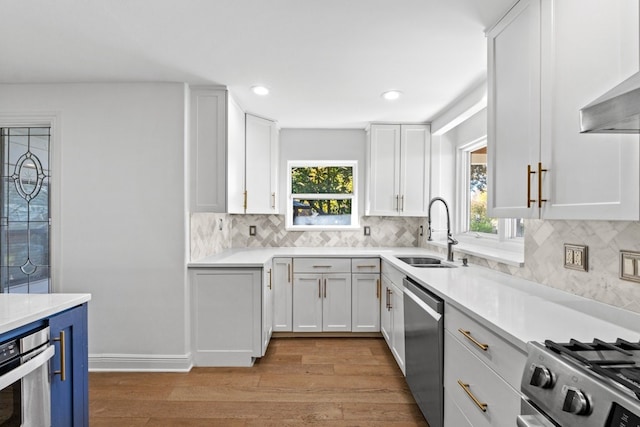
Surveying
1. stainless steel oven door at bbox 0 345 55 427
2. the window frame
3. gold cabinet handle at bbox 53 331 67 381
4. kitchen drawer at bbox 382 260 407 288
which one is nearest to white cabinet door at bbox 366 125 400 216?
the window frame

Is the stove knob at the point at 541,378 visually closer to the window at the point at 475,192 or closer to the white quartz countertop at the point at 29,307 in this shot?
the white quartz countertop at the point at 29,307

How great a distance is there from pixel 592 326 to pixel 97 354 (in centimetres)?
327

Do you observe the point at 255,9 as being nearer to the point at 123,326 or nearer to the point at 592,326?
the point at 592,326

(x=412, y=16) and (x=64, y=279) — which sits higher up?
(x=412, y=16)

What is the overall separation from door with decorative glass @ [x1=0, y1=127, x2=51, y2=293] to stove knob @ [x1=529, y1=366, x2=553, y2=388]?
133 inches

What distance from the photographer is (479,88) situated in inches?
106

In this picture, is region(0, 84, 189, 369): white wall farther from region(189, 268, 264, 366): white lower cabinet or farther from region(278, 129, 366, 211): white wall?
region(278, 129, 366, 211): white wall

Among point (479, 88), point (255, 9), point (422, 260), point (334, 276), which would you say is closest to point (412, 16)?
point (255, 9)

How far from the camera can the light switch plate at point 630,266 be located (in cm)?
133

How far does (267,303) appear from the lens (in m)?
3.14

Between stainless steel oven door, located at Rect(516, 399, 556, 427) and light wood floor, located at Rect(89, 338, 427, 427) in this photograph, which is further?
light wood floor, located at Rect(89, 338, 427, 427)

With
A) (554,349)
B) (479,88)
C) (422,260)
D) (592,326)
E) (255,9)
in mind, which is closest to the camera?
(554,349)

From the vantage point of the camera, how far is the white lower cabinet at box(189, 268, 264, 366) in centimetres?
286

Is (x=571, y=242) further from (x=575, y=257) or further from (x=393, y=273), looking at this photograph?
(x=393, y=273)
